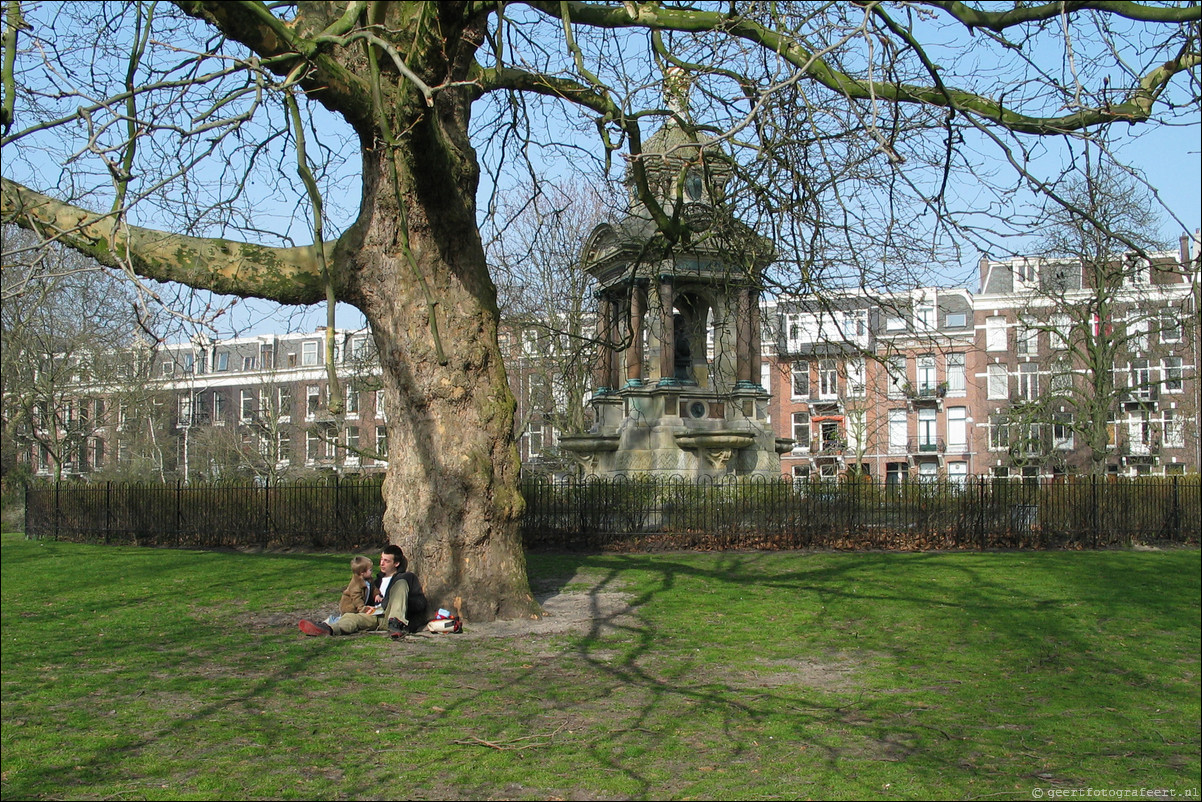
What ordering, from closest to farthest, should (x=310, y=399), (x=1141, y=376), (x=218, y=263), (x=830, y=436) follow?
1. (x=218, y=263)
2. (x=1141, y=376)
3. (x=830, y=436)
4. (x=310, y=399)

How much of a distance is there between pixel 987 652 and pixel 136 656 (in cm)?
693

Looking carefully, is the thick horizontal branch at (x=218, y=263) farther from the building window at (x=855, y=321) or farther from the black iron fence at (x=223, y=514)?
the black iron fence at (x=223, y=514)

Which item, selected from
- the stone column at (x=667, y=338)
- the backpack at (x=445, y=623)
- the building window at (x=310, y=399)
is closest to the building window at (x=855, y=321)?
the stone column at (x=667, y=338)

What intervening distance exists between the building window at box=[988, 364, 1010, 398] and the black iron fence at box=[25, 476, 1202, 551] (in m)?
28.1

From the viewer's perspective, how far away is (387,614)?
8.98 metres

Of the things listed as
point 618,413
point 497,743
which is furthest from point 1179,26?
point 618,413

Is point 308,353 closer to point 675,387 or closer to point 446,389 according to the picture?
point 675,387

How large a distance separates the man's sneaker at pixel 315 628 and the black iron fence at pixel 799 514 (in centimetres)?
812

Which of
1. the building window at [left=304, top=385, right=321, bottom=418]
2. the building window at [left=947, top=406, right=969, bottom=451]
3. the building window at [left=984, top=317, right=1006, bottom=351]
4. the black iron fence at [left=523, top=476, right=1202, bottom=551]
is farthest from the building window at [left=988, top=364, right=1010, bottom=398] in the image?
the building window at [left=304, top=385, right=321, bottom=418]

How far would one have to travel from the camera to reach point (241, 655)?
26.2ft

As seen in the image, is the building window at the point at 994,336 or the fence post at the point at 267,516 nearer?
the fence post at the point at 267,516

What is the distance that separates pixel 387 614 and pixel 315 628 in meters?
0.64

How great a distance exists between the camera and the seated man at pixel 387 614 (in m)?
8.88

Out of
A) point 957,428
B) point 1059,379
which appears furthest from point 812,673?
point 957,428
